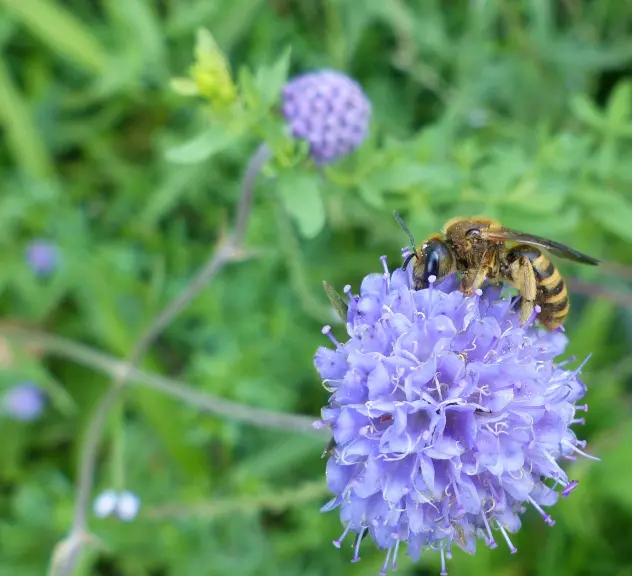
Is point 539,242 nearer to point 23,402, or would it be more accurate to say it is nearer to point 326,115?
point 326,115

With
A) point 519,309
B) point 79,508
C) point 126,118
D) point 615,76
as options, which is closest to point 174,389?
point 79,508

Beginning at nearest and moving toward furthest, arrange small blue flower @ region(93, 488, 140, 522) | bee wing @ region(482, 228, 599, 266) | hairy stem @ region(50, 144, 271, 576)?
bee wing @ region(482, 228, 599, 266), hairy stem @ region(50, 144, 271, 576), small blue flower @ region(93, 488, 140, 522)

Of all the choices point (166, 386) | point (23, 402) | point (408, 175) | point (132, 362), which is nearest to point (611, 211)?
point (408, 175)

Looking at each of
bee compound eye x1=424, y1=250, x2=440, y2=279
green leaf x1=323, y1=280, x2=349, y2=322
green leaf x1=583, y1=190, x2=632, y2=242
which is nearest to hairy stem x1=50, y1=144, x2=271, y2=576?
green leaf x1=323, y1=280, x2=349, y2=322

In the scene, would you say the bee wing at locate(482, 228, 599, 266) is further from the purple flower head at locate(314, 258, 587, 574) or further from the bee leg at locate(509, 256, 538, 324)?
the purple flower head at locate(314, 258, 587, 574)

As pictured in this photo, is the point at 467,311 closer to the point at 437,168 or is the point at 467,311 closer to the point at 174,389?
the point at 437,168

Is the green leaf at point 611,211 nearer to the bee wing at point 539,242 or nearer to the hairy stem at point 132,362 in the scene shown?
the bee wing at point 539,242
